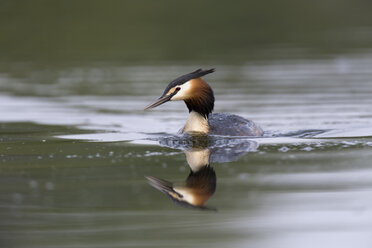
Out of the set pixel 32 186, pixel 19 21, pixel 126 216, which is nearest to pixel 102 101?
pixel 32 186

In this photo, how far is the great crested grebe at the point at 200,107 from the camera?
1181cm

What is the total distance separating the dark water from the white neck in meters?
0.29

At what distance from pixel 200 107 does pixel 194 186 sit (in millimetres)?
3654

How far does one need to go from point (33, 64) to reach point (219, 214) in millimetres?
16364

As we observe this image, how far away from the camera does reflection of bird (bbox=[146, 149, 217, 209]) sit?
312 inches

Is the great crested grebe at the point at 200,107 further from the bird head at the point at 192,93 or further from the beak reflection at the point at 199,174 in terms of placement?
the beak reflection at the point at 199,174

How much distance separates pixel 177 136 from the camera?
39.7 feet

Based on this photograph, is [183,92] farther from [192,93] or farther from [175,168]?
[175,168]

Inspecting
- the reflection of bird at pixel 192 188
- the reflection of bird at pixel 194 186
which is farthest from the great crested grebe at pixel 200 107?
the reflection of bird at pixel 192 188

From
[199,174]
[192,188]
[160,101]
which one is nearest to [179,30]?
[160,101]

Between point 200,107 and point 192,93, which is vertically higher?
A: point 192,93

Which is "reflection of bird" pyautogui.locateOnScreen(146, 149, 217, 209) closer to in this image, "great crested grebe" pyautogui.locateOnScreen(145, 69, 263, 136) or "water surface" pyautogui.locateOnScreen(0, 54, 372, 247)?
"water surface" pyautogui.locateOnScreen(0, 54, 372, 247)

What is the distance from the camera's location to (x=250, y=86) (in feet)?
59.1

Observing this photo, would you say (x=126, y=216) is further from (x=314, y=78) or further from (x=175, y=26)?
(x=175, y=26)
